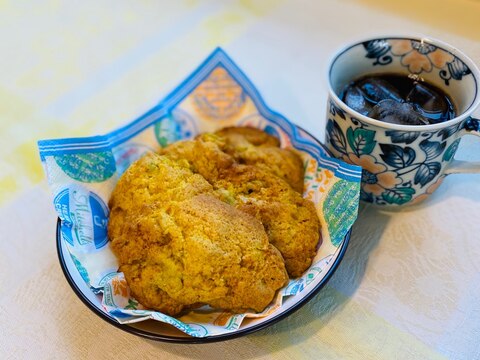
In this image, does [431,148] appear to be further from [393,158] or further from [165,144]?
[165,144]

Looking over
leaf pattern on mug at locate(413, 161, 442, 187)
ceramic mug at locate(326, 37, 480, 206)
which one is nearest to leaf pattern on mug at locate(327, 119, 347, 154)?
ceramic mug at locate(326, 37, 480, 206)

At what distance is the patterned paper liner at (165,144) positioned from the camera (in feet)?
2.34

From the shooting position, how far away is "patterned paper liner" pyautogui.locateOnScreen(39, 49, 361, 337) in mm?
714

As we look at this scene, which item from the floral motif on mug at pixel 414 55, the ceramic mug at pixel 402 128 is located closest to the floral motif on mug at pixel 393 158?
the ceramic mug at pixel 402 128

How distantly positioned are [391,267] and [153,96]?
0.67 m

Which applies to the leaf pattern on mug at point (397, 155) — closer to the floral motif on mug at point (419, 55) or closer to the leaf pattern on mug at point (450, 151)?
the leaf pattern on mug at point (450, 151)

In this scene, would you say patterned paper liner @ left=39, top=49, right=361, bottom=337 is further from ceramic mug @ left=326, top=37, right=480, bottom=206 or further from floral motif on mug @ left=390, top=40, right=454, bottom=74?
floral motif on mug @ left=390, top=40, right=454, bottom=74

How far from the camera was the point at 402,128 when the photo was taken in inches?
29.4

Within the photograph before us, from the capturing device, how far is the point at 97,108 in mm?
1153

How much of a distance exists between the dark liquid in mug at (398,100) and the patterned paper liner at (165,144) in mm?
104

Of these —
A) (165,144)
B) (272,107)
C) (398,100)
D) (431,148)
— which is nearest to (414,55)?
(398,100)

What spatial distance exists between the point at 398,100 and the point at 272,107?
0.33 meters

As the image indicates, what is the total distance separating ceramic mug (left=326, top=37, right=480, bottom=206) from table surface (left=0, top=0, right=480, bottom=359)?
0.25 feet

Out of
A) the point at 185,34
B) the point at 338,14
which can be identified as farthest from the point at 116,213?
the point at 338,14
